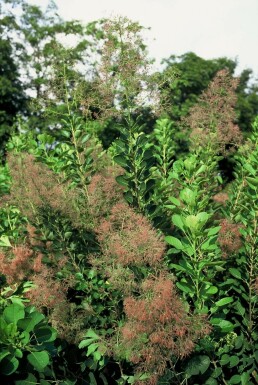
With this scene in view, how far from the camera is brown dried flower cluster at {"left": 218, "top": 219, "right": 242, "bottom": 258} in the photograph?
3.49m

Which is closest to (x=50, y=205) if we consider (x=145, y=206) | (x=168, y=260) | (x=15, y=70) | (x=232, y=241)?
(x=145, y=206)

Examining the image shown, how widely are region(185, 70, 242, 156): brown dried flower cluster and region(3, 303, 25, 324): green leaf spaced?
2315 mm

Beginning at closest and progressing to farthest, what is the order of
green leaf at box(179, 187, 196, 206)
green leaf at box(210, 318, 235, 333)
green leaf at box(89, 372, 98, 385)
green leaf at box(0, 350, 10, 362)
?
1. green leaf at box(0, 350, 10, 362)
2. green leaf at box(179, 187, 196, 206)
3. green leaf at box(210, 318, 235, 333)
4. green leaf at box(89, 372, 98, 385)

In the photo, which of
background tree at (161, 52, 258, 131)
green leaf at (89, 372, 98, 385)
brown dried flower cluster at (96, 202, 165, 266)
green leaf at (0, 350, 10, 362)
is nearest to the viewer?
green leaf at (0, 350, 10, 362)

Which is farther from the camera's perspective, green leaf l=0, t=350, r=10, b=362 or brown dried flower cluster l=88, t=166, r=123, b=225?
brown dried flower cluster l=88, t=166, r=123, b=225

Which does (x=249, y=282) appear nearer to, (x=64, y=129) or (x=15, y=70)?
(x=64, y=129)

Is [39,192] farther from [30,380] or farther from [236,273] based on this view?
[236,273]

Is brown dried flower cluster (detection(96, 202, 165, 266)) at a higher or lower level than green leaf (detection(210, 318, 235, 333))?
higher

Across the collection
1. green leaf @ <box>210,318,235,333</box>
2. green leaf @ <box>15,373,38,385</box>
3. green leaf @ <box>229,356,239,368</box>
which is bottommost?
green leaf @ <box>15,373,38,385</box>

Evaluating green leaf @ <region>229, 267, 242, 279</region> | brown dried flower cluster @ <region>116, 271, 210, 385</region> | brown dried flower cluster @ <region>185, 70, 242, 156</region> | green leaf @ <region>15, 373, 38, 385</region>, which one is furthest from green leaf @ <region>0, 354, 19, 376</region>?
brown dried flower cluster @ <region>185, 70, 242, 156</region>

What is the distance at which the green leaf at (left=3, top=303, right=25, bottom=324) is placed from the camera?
7.91 ft

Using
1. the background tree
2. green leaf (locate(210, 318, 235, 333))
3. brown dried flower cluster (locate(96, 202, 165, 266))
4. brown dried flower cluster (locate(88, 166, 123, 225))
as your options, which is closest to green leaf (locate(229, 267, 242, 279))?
green leaf (locate(210, 318, 235, 333))

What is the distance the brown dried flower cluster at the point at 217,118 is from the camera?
4.32 m

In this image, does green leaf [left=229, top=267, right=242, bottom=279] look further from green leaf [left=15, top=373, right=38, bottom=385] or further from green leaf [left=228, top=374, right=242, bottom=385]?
green leaf [left=15, top=373, right=38, bottom=385]
